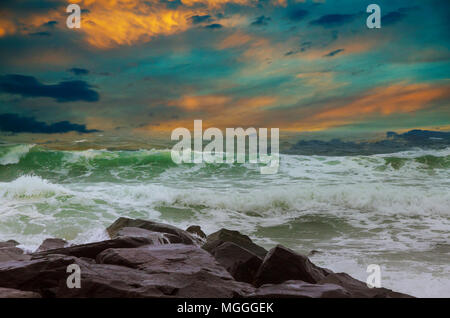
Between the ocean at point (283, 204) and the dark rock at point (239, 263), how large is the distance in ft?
6.18

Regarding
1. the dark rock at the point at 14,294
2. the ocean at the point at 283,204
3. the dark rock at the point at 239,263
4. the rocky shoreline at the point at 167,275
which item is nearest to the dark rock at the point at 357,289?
the rocky shoreline at the point at 167,275

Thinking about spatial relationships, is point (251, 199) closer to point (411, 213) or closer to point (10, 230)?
point (411, 213)

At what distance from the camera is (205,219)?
11336mm

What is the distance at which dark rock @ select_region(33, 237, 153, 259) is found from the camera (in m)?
4.38

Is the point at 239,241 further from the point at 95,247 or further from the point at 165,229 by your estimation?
the point at 95,247

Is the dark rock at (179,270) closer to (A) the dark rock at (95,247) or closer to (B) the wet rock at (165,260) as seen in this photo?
(B) the wet rock at (165,260)

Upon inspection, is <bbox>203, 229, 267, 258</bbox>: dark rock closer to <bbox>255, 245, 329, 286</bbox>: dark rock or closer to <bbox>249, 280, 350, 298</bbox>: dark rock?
<bbox>255, 245, 329, 286</bbox>: dark rock

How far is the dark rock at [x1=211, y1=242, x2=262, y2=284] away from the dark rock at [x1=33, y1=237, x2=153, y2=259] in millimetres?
1038

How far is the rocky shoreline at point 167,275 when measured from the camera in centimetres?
320

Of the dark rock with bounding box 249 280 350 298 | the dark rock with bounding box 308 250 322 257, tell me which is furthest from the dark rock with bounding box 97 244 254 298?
the dark rock with bounding box 308 250 322 257

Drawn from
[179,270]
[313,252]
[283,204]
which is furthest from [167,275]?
[283,204]
